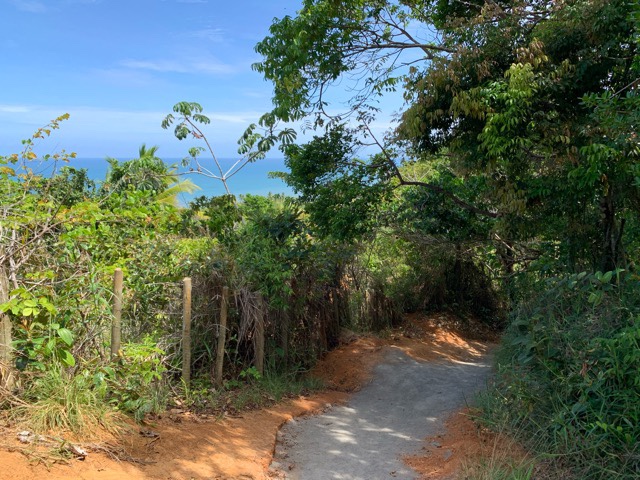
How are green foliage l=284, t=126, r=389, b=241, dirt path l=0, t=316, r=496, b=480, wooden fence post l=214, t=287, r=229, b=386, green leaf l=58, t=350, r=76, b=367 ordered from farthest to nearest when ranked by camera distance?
green foliage l=284, t=126, r=389, b=241
wooden fence post l=214, t=287, r=229, b=386
green leaf l=58, t=350, r=76, b=367
dirt path l=0, t=316, r=496, b=480

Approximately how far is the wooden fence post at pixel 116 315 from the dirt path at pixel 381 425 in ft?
6.92

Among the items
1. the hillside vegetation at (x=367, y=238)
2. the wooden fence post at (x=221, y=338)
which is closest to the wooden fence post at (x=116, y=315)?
the hillside vegetation at (x=367, y=238)

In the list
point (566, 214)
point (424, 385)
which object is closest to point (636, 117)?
point (566, 214)

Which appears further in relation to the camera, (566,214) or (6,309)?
(566,214)

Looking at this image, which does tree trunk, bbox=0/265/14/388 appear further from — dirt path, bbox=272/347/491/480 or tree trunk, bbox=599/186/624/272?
tree trunk, bbox=599/186/624/272

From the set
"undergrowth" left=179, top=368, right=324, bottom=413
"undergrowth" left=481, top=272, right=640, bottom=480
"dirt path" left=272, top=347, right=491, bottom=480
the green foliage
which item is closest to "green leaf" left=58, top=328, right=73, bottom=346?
"undergrowth" left=179, top=368, right=324, bottom=413

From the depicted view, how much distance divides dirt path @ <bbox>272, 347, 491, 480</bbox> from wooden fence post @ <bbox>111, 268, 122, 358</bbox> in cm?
211

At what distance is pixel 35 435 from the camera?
186 inches

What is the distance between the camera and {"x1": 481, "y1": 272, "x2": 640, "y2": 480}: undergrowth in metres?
4.77

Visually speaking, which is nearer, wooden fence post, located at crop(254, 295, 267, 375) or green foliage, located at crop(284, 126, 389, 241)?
wooden fence post, located at crop(254, 295, 267, 375)

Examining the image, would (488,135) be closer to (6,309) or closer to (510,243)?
(6,309)

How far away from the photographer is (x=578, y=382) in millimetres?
5215

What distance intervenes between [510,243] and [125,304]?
896 cm

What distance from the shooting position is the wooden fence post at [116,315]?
5887 mm
